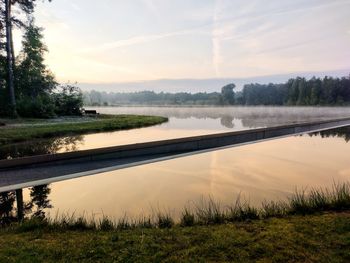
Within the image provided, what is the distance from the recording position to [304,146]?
11398 mm

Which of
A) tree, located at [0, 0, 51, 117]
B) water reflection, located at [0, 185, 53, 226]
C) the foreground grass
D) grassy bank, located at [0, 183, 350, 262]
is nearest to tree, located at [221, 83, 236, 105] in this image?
tree, located at [0, 0, 51, 117]

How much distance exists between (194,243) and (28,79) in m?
25.0

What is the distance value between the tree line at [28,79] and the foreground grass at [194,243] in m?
17.4

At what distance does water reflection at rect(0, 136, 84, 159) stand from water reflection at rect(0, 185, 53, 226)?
334 cm

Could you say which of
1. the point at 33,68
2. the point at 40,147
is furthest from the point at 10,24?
the point at 40,147

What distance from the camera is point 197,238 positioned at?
3.36 meters

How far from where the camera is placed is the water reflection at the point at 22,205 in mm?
4652

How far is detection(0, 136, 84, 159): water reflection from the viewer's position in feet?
29.2

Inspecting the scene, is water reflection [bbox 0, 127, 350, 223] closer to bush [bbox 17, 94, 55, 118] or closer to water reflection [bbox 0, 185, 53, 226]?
water reflection [bbox 0, 185, 53, 226]

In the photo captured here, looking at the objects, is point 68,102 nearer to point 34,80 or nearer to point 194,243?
point 34,80

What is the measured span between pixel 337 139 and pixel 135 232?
12390 millimetres

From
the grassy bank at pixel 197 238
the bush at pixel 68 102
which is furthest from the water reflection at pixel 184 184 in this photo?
the bush at pixel 68 102

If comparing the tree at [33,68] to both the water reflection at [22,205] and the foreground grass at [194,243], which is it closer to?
the water reflection at [22,205]

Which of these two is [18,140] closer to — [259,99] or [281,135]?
[281,135]
